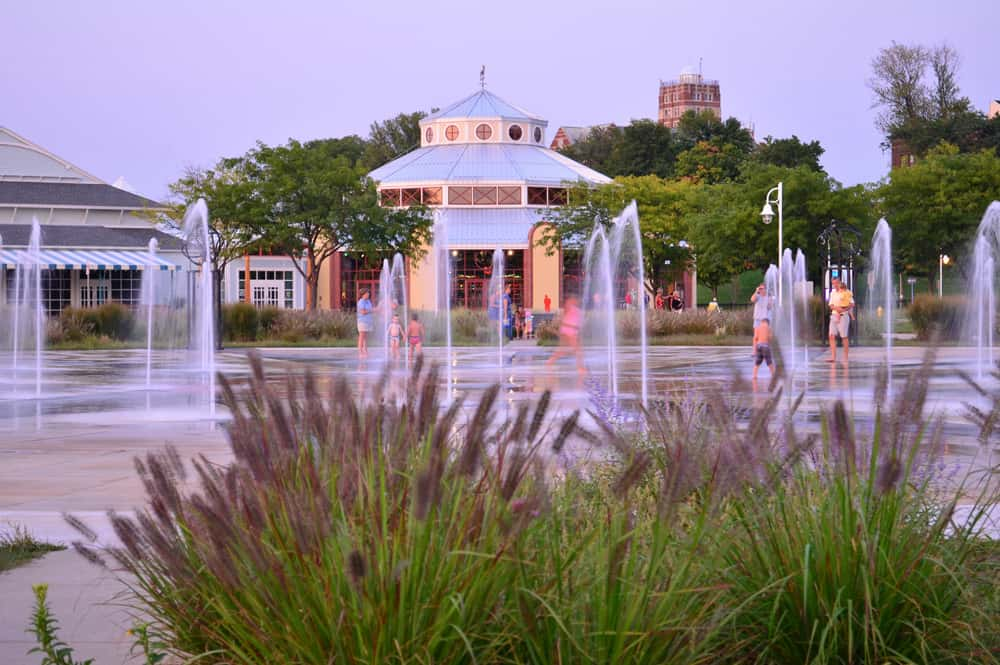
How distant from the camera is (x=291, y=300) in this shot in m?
71.9

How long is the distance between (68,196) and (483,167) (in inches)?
1003

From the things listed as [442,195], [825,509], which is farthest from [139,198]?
[825,509]

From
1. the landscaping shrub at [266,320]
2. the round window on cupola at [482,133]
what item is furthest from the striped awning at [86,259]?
the round window on cupola at [482,133]

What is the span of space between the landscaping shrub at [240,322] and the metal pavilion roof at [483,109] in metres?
36.2

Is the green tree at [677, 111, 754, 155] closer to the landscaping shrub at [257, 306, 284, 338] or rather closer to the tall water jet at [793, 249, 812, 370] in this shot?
the tall water jet at [793, 249, 812, 370]

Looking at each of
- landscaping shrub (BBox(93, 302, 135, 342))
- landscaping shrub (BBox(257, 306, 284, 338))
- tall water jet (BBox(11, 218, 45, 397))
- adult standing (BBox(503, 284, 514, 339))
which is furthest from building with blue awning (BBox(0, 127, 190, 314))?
adult standing (BBox(503, 284, 514, 339))

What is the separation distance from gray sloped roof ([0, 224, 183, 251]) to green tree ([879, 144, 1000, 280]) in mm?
30747

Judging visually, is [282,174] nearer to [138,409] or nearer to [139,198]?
[139,198]

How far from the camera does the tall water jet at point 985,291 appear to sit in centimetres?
2815

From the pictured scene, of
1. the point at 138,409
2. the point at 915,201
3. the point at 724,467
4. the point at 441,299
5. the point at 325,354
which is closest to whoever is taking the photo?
the point at 724,467

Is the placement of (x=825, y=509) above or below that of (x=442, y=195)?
below

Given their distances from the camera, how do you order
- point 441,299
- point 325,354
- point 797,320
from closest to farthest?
point 325,354
point 797,320
point 441,299

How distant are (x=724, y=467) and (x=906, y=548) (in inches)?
26.0

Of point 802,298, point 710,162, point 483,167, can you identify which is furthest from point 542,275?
point 802,298
